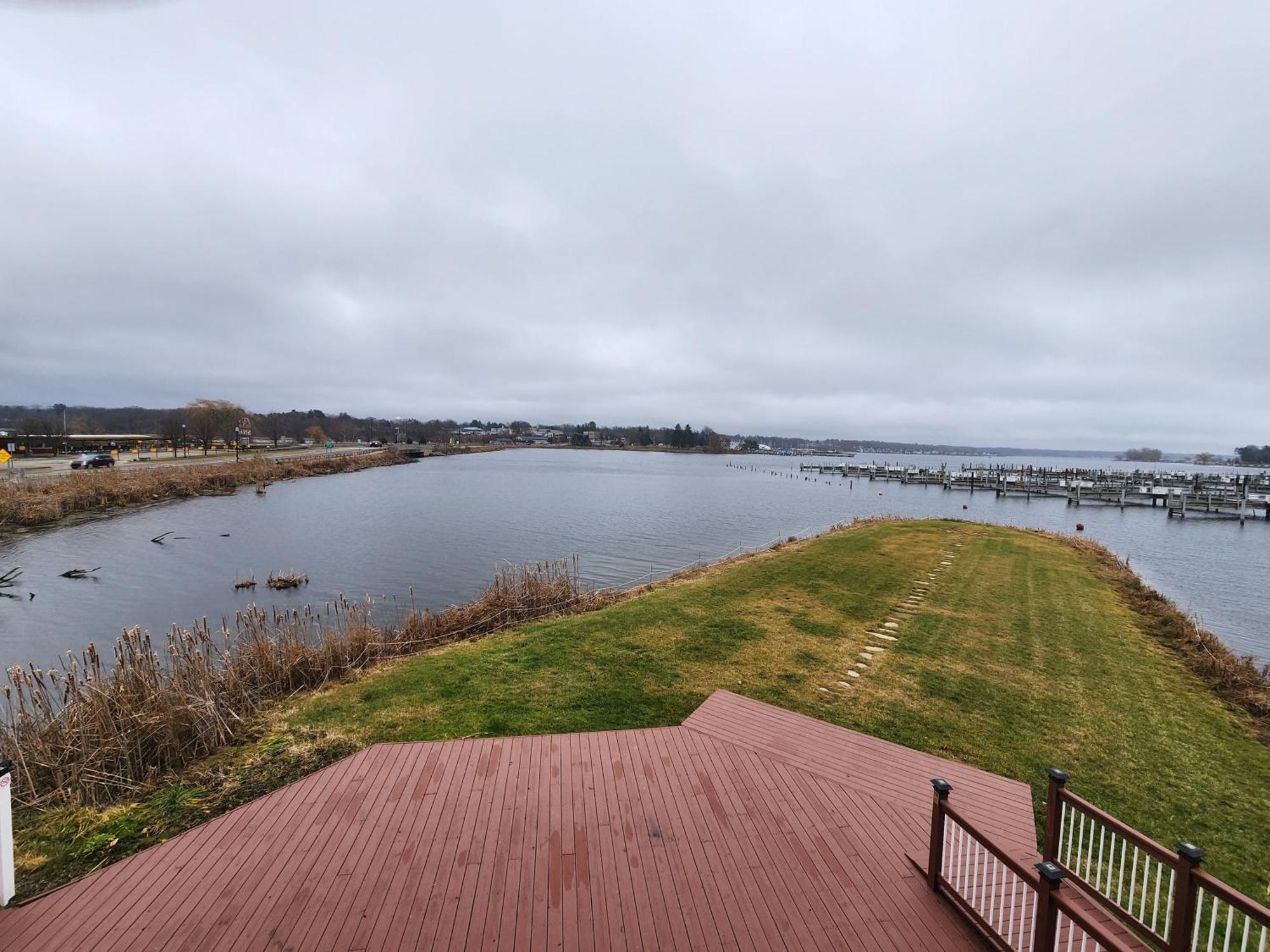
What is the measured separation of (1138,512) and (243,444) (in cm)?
10770

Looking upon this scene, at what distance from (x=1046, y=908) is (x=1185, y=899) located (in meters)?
0.75

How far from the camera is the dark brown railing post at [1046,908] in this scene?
2984 mm

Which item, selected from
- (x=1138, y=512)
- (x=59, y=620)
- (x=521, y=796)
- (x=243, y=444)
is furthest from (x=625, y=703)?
(x=243, y=444)

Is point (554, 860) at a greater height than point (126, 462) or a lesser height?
lesser

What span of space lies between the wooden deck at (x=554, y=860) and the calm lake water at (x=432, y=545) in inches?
445

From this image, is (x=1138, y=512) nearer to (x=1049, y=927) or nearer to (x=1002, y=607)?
(x=1002, y=607)

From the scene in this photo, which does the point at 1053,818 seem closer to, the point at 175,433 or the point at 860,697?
the point at 860,697

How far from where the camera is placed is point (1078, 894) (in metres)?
3.97

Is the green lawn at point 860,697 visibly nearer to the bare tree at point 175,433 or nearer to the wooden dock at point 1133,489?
the wooden dock at point 1133,489

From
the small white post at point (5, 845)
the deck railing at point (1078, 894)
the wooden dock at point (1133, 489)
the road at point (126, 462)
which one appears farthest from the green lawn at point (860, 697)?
the wooden dock at point (1133, 489)

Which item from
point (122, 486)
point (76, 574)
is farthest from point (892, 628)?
point (122, 486)

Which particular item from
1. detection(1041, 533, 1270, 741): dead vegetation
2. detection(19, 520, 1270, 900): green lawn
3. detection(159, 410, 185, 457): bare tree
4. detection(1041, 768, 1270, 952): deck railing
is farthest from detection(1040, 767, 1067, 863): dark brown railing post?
detection(159, 410, 185, 457): bare tree

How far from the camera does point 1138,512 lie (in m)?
50.3

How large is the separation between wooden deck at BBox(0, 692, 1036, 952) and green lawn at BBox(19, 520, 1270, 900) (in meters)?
0.70
